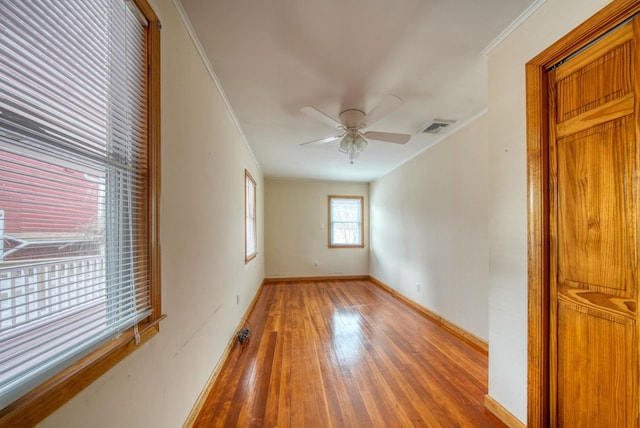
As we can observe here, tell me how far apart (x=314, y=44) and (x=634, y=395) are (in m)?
2.35

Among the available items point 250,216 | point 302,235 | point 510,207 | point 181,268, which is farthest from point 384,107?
point 302,235

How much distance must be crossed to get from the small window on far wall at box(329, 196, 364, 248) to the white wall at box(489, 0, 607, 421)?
14.5ft

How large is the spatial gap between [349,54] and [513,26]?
976 mm

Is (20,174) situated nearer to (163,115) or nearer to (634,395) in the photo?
(163,115)

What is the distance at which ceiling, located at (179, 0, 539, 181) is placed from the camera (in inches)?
53.3

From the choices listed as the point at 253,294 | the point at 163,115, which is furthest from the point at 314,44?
the point at 253,294

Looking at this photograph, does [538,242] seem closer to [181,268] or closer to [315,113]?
[315,113]

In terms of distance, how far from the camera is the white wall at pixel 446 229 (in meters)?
2.66

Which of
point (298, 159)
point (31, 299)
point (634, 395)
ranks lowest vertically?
point (634, 395)

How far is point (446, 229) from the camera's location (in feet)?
10.5

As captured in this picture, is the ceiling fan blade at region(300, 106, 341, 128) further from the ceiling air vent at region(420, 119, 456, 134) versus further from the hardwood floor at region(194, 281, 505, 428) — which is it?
the hardwood floor at region(194, 281, 505, 428)

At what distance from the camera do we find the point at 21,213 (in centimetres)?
60

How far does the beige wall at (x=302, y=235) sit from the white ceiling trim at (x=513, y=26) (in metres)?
4.48

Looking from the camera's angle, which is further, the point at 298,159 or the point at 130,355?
the point at 298,159
